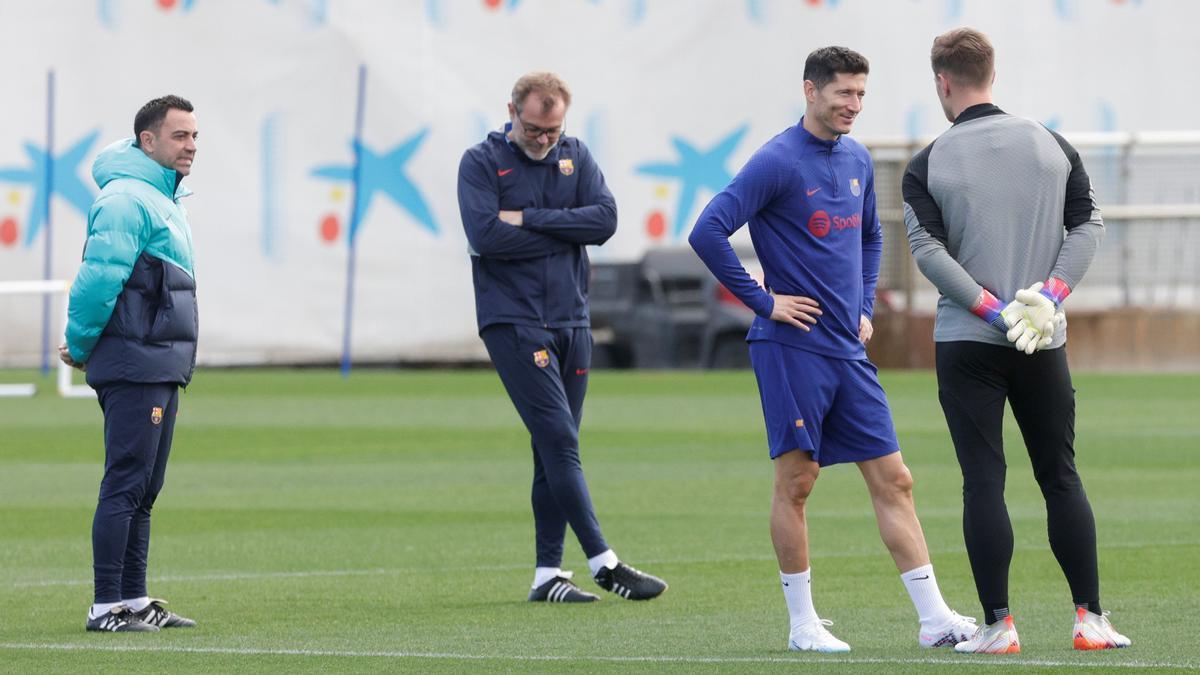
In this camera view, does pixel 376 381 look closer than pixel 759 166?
No

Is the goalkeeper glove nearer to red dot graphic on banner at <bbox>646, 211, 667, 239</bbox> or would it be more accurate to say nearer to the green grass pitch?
the green grass pitch

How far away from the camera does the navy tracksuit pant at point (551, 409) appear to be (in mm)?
8375

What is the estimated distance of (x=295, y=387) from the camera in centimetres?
2289

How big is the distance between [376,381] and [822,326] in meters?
17.4

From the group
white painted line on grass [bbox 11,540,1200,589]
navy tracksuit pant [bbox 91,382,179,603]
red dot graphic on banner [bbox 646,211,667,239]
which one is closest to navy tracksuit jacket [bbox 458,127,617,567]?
white painted line on grass [bbox 11,540,1200,589]

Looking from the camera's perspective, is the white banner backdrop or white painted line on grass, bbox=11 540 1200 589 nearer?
white painted line on grass, bbox=11 540 1200 589

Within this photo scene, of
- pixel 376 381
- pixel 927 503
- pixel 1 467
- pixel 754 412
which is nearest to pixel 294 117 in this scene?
pixel 376 381

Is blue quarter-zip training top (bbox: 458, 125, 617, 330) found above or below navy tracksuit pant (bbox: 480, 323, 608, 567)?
above

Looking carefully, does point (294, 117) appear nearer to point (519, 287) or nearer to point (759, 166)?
point (519, 287)

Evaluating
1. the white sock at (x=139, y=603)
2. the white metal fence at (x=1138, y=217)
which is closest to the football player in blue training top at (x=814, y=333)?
the white sock at (x=139, y=603)

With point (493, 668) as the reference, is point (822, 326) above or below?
above

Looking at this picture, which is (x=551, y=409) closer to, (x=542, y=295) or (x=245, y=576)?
(x=542, y=295)

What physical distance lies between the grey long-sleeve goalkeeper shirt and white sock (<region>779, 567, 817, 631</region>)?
91 cm

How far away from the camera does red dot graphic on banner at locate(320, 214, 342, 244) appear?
88.0 feet
